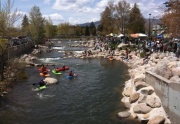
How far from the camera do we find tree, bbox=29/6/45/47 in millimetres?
76688

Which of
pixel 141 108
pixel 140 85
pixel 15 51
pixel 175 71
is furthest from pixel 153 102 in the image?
pixel 15 51

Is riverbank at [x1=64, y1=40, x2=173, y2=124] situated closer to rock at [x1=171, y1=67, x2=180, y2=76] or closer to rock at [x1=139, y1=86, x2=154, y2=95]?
rock at [x1=139, y1=86, x2=154, y2=95]

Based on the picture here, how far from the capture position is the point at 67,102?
22.8 meters

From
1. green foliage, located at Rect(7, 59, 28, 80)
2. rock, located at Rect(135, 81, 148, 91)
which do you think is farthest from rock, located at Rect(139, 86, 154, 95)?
green foliage, located at Rect(7, 59, 28, 80)

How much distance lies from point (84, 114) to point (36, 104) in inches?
193

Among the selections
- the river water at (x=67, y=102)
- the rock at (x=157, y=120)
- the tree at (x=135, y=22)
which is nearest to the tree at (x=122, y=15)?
the tree at (x=135, y=22)

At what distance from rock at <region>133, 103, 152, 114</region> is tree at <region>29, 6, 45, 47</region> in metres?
61.8

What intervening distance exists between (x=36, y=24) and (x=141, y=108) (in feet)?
212

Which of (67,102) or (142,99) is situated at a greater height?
(142,99)

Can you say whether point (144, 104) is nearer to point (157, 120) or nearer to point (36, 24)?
point (157, 120)

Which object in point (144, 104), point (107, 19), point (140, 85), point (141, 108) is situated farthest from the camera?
point (107, 19)

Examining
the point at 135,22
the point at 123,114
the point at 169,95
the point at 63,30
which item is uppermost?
the point at 135,22

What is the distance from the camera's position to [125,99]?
2238 cm

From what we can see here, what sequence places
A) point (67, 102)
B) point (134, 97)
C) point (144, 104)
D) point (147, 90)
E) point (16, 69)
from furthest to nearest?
point (16, 69), point (67, 102), point (134, 97), point (147, 90), point (144, 104)
